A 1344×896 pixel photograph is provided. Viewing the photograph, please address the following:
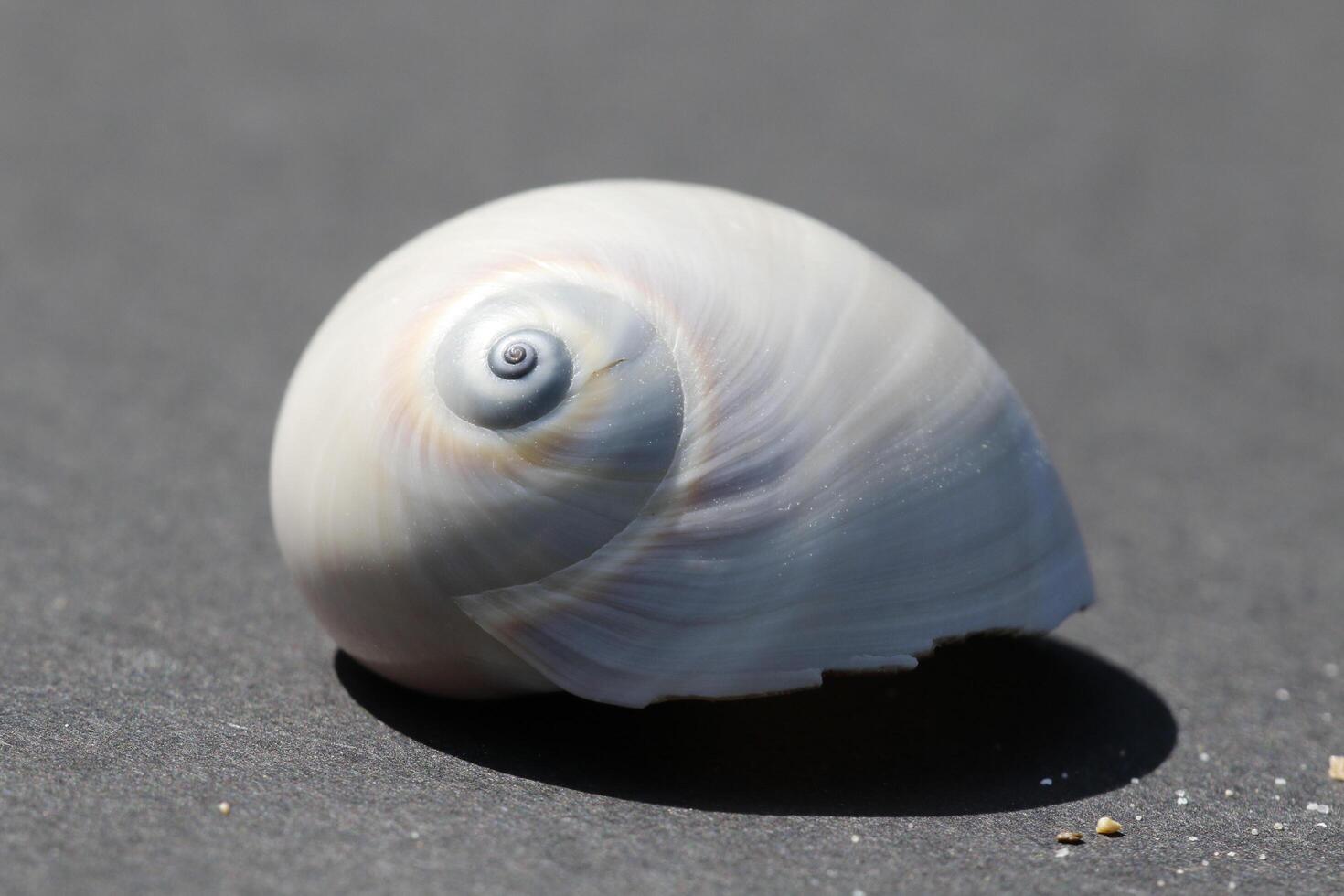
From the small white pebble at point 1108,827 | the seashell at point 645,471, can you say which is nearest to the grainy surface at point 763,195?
the small white pebble at point 1108,827

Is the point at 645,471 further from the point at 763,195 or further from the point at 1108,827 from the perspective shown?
the point at 763,195

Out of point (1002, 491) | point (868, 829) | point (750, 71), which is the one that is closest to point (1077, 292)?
point (750, 71)

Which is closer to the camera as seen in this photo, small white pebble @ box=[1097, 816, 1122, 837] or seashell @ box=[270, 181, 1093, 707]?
seashell @ box=[270, 181, 1093, 707]

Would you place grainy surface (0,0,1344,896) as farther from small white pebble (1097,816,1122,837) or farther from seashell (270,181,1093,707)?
seashell (270,181,1093,707)

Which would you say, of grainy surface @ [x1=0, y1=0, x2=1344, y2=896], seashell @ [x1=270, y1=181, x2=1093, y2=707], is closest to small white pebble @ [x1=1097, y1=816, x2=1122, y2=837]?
grainy surface @ [x1=0, y1=0, x2=1344, y2=896]

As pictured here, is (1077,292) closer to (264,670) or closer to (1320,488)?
(1320,488)

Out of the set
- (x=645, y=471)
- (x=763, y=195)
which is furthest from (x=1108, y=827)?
(x=763, y=195)
